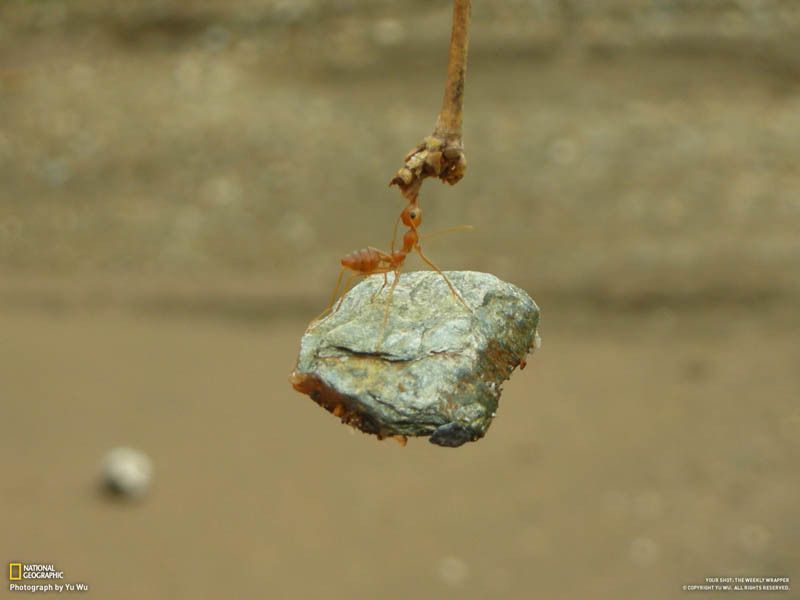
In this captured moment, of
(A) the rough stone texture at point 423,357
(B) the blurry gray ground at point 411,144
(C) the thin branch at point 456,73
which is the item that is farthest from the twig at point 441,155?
(B) the blurry gray ground at point 411,144

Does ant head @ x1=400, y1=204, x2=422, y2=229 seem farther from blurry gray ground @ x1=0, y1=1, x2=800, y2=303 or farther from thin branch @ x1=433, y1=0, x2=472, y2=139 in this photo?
blurry gray ground @ x1=0, y1=1, x2=800, y2=303

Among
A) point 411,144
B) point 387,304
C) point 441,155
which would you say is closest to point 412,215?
point 441,155

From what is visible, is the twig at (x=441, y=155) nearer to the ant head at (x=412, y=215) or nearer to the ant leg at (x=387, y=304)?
the ant head at (x=412, y=215)

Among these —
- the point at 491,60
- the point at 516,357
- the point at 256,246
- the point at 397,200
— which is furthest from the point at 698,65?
the point at 516,357

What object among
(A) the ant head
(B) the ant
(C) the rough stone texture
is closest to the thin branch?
(A) the ant head

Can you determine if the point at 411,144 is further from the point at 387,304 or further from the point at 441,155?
the point at 441,155

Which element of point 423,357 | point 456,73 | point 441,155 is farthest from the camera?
point 423,357
